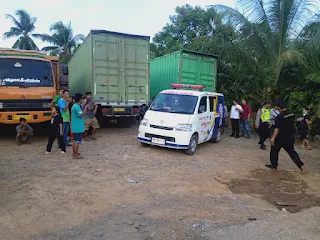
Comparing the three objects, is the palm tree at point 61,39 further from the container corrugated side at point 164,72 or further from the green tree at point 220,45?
the container corrugated side at point 164,72

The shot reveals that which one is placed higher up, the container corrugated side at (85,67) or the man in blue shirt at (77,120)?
the container corrugated side at (85,67)

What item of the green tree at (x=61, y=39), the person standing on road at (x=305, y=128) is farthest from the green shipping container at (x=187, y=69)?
the green tree at (x=61, y=39)

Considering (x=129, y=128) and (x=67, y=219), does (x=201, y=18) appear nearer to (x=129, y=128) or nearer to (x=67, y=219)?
(x=129, y=128)

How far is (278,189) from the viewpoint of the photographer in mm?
5309

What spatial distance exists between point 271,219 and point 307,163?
424cm

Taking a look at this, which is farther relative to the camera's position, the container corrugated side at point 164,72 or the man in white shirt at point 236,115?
the container corrugated side at point 164,72

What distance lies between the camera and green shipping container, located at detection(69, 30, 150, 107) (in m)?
9.70

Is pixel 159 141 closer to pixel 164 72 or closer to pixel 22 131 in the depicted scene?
pixel 22 131

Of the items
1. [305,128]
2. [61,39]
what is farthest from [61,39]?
[305,128]

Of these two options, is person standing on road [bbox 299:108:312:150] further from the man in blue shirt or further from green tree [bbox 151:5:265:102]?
the man in blue shirt

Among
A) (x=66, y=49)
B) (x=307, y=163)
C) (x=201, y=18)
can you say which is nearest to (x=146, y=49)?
(x=307, y=163)

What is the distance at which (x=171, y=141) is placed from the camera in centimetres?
729

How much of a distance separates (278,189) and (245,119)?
5.92 metres

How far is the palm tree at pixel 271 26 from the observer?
1055cm
